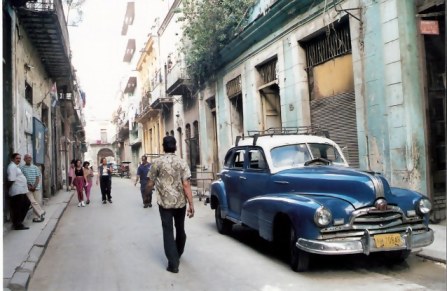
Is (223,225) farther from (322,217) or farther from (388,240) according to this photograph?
(388,240)

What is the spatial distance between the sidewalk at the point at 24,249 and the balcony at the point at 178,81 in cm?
1101

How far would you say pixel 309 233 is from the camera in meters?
5.39

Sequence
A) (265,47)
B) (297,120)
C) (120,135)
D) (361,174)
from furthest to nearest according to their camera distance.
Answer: (120,135), (265,47), (297,120), (361,174)

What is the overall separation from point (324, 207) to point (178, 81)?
16.5 meters

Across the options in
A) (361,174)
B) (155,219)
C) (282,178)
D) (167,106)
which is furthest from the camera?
(167,106)

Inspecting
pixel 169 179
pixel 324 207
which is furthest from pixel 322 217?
pixel 169 179

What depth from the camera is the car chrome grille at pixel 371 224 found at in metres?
5.33

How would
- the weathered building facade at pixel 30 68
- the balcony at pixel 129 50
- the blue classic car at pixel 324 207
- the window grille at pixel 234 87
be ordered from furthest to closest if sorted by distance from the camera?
the balcony at pixel 129 50 < the window grille at pixel 234 87 < the weathered building facade at pixel 30 68 < the blue classic car at pixel 324 207

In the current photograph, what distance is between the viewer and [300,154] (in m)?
7.10

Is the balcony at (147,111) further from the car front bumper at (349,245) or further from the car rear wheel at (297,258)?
the car front bumper at (349,245)

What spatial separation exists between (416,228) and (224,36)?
39.6 ft

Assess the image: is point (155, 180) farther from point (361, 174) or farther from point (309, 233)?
point (361, 174)

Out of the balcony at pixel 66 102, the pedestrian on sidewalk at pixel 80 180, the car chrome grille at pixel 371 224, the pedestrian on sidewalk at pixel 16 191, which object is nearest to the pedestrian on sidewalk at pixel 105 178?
the pedestrian on sidewalk at pixel 80 180

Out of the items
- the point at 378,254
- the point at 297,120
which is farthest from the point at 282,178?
the point at 297,120
